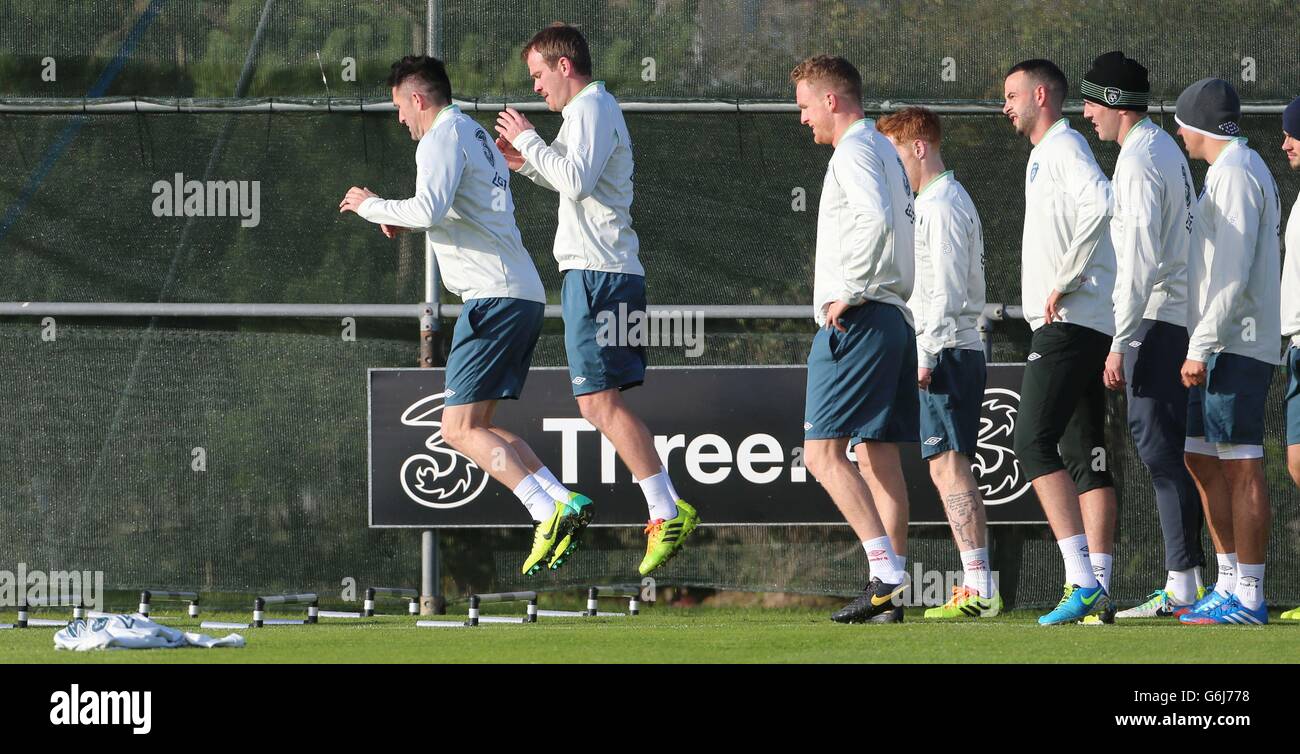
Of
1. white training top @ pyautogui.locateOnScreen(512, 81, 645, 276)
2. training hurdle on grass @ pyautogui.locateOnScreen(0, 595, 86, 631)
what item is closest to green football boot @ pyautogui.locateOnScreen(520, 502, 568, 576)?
white training top @ pyautogui.locateOnScreen(512, 81, 645, 276)

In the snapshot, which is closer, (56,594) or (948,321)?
(948,321)

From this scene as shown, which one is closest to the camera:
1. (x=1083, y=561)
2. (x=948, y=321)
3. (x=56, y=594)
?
(x=1083, y=561)

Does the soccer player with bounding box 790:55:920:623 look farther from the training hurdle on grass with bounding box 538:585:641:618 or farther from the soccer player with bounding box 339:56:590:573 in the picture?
the training hurdle on grass with bounding box 538:585:641:618

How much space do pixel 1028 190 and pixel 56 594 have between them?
5.46 meters

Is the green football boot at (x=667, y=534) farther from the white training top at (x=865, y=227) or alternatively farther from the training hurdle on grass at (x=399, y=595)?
the training hurdle on grass at (x=399, y=595)

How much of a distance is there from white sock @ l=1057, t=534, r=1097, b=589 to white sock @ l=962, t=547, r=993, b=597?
463 mm

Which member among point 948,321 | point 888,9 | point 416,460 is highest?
point 888,9

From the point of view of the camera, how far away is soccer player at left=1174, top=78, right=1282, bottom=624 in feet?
22.1

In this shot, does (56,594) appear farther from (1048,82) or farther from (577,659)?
(1048,82)

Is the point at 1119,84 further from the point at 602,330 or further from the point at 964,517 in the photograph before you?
the point at 602,330

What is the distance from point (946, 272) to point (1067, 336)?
27.5 inches

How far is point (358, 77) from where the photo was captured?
9.02 m
